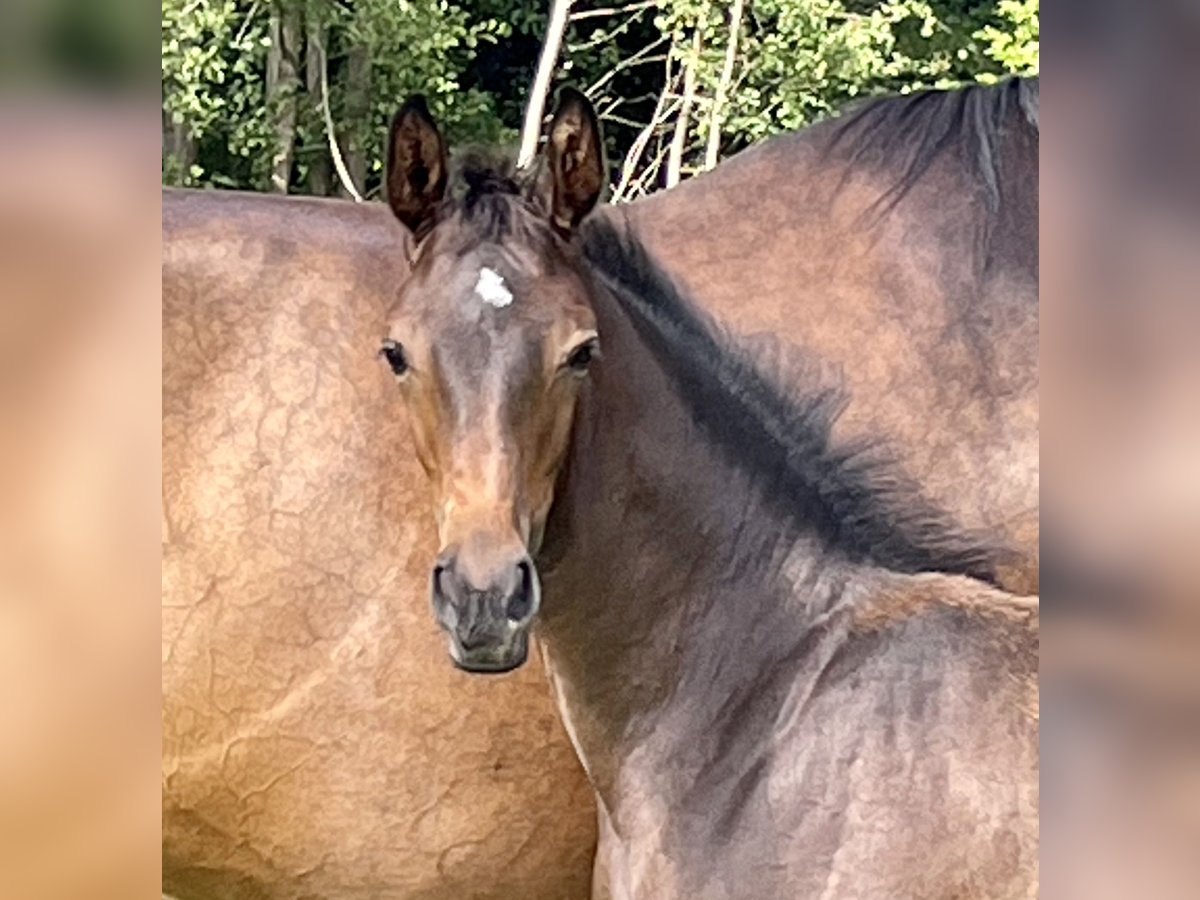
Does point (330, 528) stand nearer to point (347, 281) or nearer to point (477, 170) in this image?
point (347, 281)

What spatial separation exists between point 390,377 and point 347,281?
0.49ft

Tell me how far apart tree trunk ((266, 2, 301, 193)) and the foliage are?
32 mm

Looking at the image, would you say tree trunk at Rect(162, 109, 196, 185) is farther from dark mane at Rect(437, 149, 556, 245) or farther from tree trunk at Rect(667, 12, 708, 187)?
dark mane at Rect(437, 149, 556, 245)

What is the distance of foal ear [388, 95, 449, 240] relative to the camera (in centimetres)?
178

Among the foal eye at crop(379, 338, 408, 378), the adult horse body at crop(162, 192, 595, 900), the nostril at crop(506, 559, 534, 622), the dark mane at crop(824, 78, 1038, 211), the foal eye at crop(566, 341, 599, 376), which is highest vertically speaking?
the dark mane at crop(824, 78, 1038, 211)

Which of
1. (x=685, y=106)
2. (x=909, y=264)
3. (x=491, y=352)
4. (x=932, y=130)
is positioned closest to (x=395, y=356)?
(x=491, y=352)

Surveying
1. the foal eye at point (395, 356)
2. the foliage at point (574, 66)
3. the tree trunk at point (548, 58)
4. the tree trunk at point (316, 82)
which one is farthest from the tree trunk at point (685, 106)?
the foal eye at point (395, 356)

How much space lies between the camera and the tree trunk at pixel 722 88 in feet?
19.7

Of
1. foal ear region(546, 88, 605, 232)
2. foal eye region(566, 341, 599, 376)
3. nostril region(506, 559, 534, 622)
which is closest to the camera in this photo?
nostril region(506, 559, 534, 622)

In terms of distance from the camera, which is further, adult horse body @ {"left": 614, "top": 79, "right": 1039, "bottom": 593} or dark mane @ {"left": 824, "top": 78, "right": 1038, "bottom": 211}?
dark mane @ {"left": 824, "top": 78, "right": 1038, "bottom": 211}

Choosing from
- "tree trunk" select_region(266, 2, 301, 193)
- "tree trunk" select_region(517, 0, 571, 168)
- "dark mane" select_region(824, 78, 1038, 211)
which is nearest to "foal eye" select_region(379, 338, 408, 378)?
"dark mane" select_region(824, 78, 1038, 211)

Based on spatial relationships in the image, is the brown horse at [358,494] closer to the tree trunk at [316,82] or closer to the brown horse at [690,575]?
the brown horse at [690,575]

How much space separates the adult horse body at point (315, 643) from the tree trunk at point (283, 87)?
387 centimetres

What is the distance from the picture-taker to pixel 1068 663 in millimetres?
613
